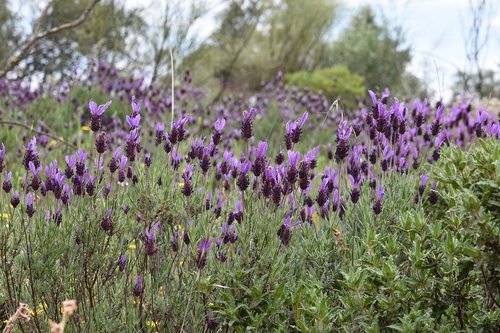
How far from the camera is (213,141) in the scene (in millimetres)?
2352

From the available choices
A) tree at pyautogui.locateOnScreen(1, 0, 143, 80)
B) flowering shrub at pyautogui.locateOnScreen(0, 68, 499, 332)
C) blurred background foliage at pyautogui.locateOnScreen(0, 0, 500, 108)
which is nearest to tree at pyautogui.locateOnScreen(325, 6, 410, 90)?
blurred background foliage at pyautogui.locateOnScreen(0, 0, 500, 108)

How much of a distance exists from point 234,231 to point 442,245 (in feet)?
2.92

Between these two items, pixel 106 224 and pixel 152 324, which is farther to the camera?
pixel 152 324

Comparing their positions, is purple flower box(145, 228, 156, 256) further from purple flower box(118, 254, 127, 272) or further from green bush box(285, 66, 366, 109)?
green bush box(285, 66, 366, 109)

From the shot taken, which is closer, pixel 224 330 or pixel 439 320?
pixel 439 320

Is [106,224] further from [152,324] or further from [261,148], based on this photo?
[261,148]

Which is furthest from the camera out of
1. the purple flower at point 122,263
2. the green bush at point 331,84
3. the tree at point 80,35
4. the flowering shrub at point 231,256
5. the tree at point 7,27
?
the tree at point 7,27

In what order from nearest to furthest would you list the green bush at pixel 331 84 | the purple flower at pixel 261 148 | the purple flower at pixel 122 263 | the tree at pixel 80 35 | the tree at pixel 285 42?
the purple flower at pixel 261 148, the purple flower at pixel 122 263, the tree at pixel 80 35, the green bush at pixel 331 84, the tree at pixel 285 42

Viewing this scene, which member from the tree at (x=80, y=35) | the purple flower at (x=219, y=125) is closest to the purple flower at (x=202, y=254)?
the purple flower at (x=219, y=125)

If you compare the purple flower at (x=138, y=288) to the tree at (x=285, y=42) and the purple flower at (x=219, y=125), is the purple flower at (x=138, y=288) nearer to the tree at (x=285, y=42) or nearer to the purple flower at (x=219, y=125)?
the purple flower at (x=219, y=125)

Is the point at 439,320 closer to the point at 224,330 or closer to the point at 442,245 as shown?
the point at 442,245

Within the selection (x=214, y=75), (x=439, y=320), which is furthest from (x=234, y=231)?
(x=214, y=75)

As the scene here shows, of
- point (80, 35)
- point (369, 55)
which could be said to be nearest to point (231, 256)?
point (80, 35)

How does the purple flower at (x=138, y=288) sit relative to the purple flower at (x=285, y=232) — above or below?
below
